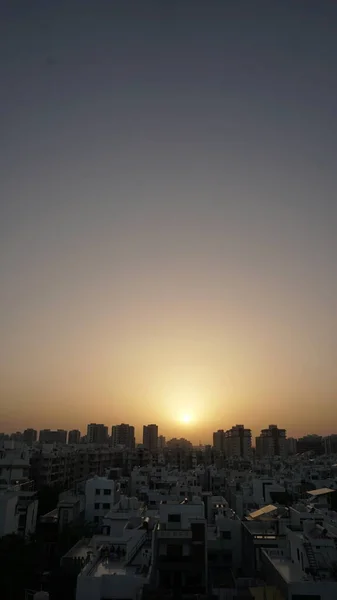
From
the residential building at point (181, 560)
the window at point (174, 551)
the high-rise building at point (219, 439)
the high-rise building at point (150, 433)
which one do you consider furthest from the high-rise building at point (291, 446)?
the window at point (174, 551)

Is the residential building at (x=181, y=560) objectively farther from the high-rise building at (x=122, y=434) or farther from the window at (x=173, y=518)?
the high-rise building at (x=122, y=434)

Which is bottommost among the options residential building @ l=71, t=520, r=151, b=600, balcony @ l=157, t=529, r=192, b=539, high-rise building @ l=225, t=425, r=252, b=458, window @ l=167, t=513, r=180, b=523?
residential building @ l=71, t=520, r=151, b=600

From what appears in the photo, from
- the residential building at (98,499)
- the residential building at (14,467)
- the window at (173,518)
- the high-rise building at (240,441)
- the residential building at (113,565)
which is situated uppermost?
the high-rise building at (240,441)

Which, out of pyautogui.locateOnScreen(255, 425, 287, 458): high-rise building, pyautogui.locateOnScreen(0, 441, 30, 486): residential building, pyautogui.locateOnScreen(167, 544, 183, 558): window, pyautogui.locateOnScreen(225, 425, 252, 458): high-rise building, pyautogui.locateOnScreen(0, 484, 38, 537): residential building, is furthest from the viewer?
pyautogui.locateOnScreen(255, 425, 287, 458): high-rise building

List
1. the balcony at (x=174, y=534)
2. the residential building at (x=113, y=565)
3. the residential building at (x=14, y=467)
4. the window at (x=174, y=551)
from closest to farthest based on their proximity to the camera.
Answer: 1. the residential building at (x=113, y=565)
2. the window at (x=174, y=551)
3. the balcony at (x=174, y=534)
4. the residential building at (x=14, y=467)

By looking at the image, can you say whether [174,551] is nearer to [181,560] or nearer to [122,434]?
[181,560]

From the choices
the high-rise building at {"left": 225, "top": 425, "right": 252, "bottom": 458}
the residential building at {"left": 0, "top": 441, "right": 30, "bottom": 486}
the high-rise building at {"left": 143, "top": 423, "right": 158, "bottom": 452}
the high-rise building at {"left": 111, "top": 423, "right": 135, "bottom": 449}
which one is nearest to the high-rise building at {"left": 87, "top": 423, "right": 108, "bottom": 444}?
the high-rise building at {"left": 111, "top": 423, "right": 135, "bottom": 449}

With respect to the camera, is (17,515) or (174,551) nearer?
(174,551)

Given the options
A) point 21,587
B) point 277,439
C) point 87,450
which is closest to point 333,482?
point 87,450

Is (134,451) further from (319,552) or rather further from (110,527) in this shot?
(319,552)

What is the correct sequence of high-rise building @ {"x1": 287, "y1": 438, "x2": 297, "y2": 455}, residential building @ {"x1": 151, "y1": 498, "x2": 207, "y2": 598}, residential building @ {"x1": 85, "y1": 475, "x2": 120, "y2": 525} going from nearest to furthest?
1. residential building @ {"x1": 151, "y1": 498, "x2": 207, "y2": 598}
2. residential building @ {"x1": 85, "y1": 475, "x2": 120, "y2": 525}
3. high-rise building @ {"x1": 287, "y1": 438, "x2": 297, "y2": 455}

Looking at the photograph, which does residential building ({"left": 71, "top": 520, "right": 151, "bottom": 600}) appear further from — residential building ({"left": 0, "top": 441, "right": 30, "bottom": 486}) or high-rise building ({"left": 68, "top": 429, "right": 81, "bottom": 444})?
high-rise building ({"left": 68, "top": 429, "right": 81, "bottom": 444})

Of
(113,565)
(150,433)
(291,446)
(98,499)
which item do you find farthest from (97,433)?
(113,565)

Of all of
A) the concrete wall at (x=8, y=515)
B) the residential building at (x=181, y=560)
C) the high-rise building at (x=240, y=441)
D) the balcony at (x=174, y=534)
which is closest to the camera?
the residential building at (x=181, y=560)
